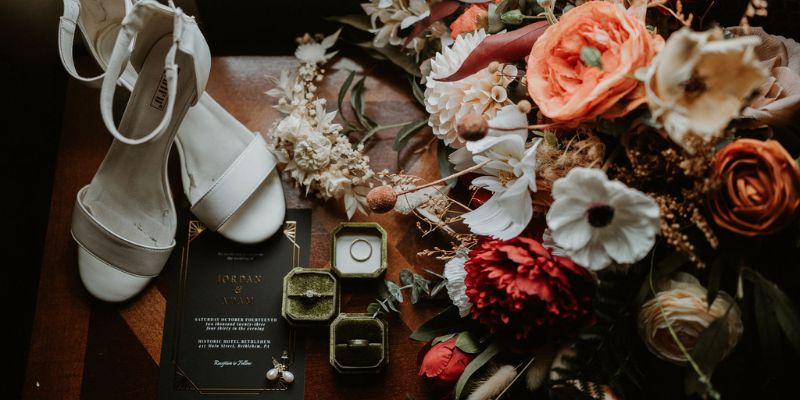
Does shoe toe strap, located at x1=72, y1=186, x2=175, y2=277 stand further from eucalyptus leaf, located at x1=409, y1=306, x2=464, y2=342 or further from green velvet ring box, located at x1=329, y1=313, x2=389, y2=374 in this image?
eucalyptus leaf, located at x1=409, y1=306, x2=464, y2=342

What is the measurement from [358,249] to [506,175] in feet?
1.21

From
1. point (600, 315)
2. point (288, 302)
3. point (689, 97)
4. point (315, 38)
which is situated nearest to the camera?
point (689, 97)

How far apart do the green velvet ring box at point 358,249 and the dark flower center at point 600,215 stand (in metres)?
0.47

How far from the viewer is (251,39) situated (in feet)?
4.06

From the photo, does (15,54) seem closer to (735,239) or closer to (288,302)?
(288,302)

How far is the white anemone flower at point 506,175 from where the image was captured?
0.77 meters

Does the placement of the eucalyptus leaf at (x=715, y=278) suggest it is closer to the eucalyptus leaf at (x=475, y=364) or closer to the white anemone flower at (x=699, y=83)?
the white anemone flower at (x=699, y=83)

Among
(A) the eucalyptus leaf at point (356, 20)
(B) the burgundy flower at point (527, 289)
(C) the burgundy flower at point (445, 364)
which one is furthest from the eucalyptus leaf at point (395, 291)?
(A) the eucalyptus leaf at point (356, 20)

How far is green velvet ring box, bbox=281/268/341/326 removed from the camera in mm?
1040

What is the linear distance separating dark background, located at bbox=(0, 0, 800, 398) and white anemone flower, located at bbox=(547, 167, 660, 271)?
0.52m

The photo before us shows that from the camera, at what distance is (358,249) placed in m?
1.09

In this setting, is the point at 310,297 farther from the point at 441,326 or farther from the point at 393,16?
the point at 393,16

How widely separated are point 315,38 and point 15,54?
0.57 m

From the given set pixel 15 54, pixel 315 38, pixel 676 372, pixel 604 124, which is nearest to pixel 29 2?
pixel 15 54
